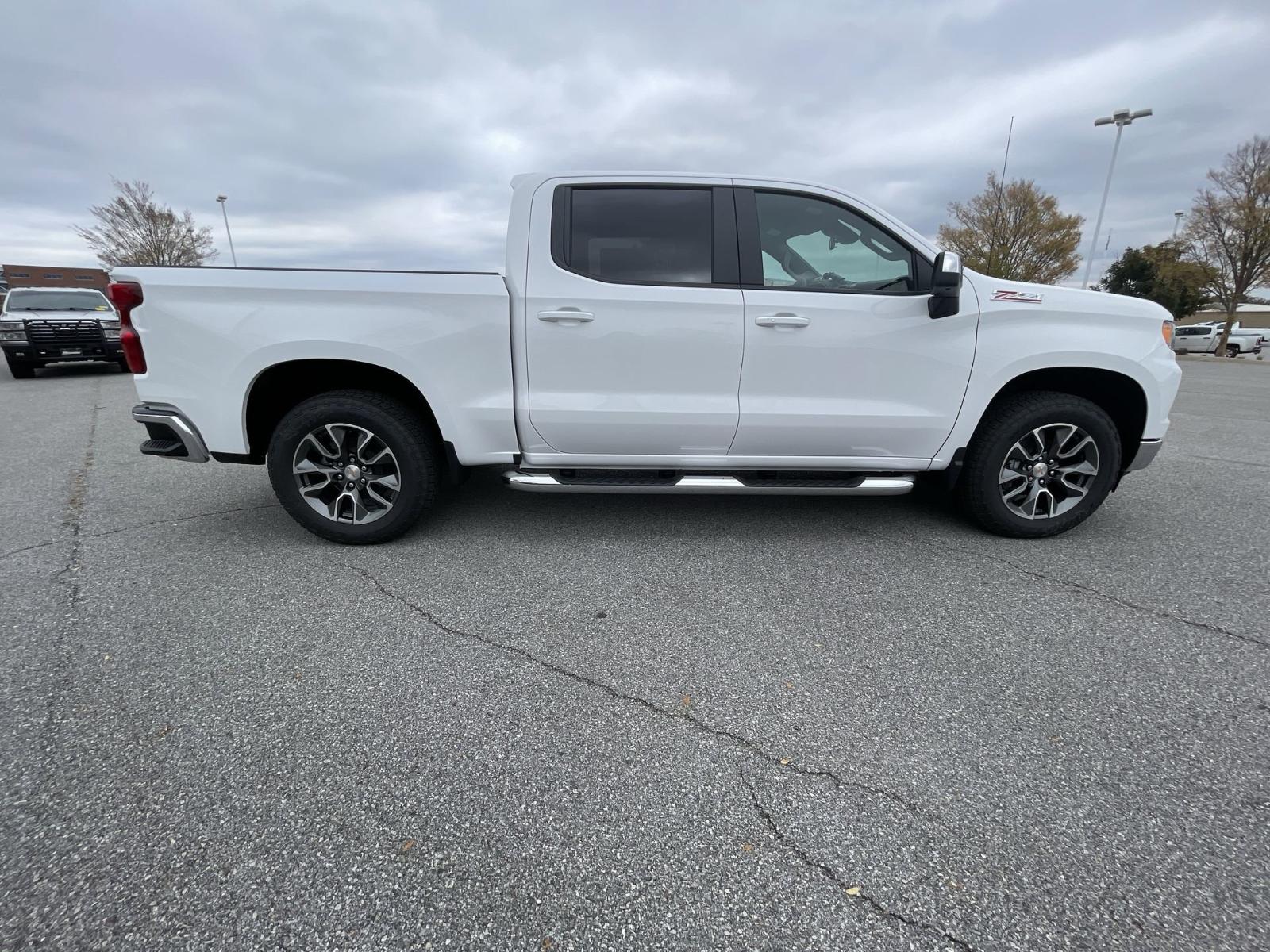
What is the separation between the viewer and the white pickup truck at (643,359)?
3162 mm

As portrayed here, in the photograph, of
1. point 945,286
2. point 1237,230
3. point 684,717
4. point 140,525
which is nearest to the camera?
point 684,717

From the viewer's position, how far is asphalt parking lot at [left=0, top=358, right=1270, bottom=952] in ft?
4.76

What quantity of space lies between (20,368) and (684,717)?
15445 mm

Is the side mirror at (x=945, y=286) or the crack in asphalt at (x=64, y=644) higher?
the side mirror at (x=945, y=286)

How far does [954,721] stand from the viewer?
2.09 meters

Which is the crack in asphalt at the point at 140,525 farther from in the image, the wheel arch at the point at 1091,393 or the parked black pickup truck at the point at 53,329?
the parked black pickup truck at the point at 53,329

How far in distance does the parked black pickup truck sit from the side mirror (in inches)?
581

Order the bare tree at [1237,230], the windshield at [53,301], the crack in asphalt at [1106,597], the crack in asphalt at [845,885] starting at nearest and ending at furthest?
the crack in asphalt at [845,885] < the crack in asphalt at [1106,597] < the windshield at [53,301] < the bare tree at [1237,230]

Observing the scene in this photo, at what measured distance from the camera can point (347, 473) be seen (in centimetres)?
342

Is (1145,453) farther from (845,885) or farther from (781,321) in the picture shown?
(845,885)

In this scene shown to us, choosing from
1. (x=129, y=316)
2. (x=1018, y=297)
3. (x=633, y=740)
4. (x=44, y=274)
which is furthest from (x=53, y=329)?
(x=44, y=274)

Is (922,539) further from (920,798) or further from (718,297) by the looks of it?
(920,798)

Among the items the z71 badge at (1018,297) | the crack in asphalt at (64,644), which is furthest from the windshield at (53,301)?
the z71 badge at (1018,297)

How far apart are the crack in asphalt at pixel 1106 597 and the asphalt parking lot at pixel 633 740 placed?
26 mm
